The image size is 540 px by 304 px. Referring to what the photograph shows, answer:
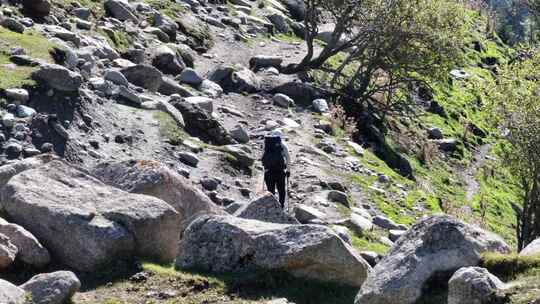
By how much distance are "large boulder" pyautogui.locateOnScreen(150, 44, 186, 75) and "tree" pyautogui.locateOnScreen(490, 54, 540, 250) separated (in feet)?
40.6

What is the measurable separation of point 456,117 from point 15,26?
34.9 metres

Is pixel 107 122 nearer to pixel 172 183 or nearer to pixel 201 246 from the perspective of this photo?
pixel 172 183

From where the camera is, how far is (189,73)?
36.3 m

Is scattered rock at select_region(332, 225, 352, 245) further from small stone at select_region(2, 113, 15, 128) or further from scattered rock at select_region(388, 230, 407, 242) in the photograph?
small stone at select_region(2, 113, 15, 128)

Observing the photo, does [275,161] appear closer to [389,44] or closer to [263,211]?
[263,211]

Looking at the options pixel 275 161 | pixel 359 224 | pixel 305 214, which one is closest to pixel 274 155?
pixel 275 161

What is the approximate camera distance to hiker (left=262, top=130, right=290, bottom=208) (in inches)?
871

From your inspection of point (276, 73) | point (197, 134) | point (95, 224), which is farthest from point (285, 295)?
point (276, 73)

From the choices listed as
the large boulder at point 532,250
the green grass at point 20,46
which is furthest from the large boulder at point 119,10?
the large boulder at point 532,250

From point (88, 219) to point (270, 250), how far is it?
2.98 m

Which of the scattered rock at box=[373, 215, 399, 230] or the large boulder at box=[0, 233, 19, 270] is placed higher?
the large boulder at box=[0, 233, 19, 270]

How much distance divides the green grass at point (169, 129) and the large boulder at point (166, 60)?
7.26m

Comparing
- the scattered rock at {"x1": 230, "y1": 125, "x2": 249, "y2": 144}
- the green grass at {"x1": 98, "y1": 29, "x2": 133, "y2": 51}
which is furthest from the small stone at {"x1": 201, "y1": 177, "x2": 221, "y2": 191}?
the green grass at {"x1": 98, "y1": 29, "x2": 133, "y2": 51}

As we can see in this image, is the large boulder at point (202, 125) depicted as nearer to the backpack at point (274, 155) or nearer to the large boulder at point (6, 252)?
the backpack at point (274, 155)
